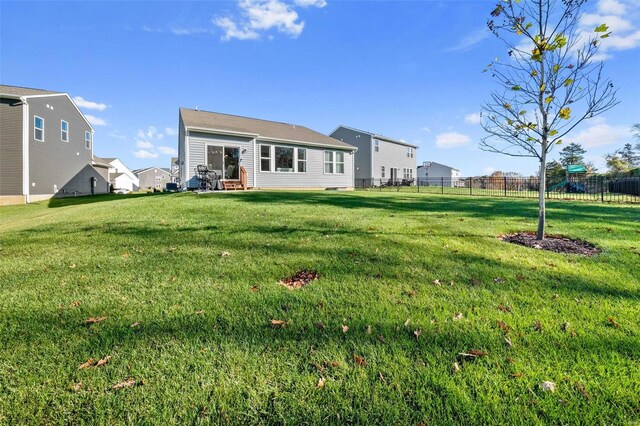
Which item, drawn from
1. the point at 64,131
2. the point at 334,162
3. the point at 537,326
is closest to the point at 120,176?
the point at 64,131

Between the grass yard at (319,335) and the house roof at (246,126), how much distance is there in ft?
38.3

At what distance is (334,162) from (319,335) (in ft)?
59.9

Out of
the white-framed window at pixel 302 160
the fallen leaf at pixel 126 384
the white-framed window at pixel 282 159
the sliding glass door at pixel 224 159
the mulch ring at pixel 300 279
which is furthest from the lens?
the white-framed window at pixel 302 160

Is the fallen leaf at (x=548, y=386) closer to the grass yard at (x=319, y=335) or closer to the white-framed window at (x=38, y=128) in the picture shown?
the grass yard at (x=319, y=335)

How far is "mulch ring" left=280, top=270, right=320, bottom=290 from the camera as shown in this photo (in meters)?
2.90

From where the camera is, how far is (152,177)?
57.6 m

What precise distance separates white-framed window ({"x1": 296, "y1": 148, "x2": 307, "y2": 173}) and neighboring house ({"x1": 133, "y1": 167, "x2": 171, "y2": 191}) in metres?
46.0

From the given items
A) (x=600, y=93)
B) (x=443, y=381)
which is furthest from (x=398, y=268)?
(x=600, y=93)

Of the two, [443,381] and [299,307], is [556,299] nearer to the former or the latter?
[443,381]

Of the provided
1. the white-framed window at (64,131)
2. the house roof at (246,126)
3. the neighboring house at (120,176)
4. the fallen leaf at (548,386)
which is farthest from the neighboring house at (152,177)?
the fallen leaf at (548,386)

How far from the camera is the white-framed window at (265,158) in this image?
53.1ft

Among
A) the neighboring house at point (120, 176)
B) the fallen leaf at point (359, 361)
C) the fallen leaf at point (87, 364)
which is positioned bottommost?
the fallen leaf at point (359, 361)

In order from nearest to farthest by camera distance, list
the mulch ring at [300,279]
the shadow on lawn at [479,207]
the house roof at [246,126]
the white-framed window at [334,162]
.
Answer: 1. the mulch ring at [300,279]
2. the shadow on lawn at [479,207]
3. the house roof at [246,126]
4. the white-framed window at [334,162]

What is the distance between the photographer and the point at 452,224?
5789mm
